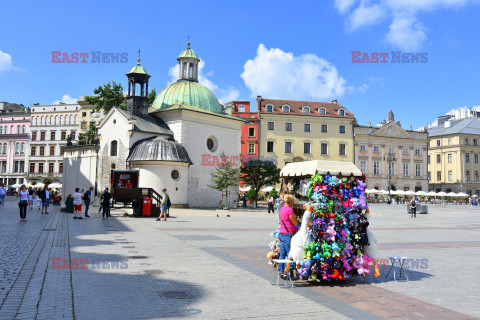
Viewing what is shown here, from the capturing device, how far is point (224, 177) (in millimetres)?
40469

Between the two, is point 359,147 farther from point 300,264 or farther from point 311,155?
point 300,264

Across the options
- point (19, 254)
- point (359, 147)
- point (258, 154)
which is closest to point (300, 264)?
point (19, 254)

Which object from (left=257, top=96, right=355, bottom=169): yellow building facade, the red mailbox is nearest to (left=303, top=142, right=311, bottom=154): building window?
(left=257, top=96, right=355, bottom=169): yellow building facade

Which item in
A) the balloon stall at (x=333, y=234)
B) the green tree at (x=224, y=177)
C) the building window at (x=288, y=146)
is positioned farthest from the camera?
the building window at (x=288, y=146)

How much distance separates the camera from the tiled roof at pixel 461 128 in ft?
293

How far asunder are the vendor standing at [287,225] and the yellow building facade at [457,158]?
90.1 meters

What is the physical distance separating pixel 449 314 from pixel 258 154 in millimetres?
61812

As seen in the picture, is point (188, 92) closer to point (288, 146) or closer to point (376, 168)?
point (288, 146)

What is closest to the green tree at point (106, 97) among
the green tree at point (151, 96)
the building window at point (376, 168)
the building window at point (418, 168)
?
the green tree at point (151, 96)

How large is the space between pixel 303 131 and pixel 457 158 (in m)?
39.5

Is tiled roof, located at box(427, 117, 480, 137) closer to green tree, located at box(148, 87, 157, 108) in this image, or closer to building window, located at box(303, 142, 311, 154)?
building window, located at box(303, 142, 311, 154)

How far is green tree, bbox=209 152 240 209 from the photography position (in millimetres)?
40094

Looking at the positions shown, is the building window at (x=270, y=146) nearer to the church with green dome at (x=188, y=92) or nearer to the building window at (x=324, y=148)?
the building window at (x=324, y=148)

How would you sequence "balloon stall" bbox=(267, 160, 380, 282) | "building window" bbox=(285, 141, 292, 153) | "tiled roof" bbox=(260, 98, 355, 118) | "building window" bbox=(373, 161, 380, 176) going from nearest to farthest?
"balloon stall" bbox=(267, 160, 380, 282)
"building window" bbox=(285, 141, 292, 153)
"tiled roof" bbox=(260, 98, 355, 118)
"building window" bbox=(373, 161, 380, 176)
